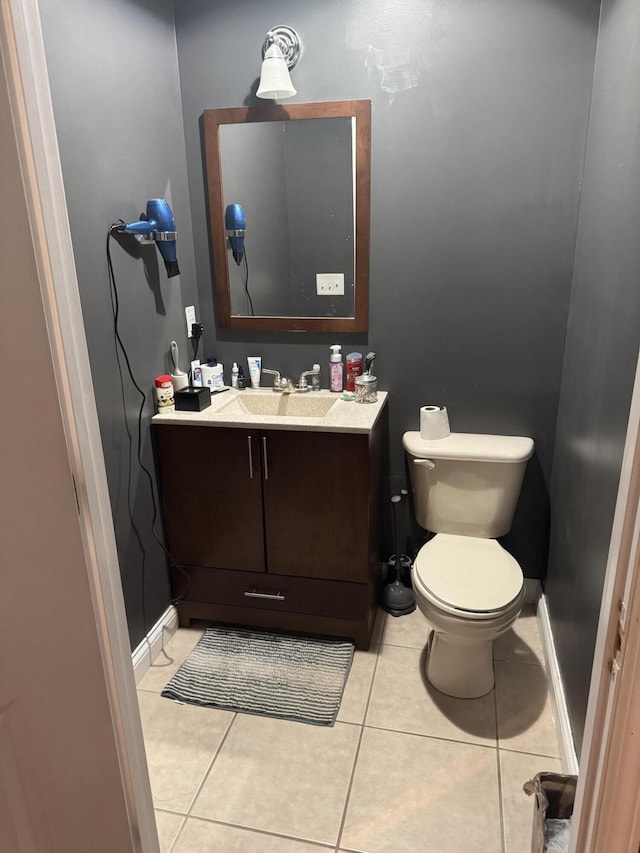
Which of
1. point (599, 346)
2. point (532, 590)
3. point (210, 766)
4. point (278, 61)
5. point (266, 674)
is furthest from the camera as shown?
point (532, 590)

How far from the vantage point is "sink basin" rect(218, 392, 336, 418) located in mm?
2355

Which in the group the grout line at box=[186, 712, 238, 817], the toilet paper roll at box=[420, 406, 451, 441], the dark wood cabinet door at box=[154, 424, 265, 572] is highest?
the toilet paper roll at box=[420, 406, 451, 441]

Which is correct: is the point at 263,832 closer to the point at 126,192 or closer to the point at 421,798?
the point at 421,798

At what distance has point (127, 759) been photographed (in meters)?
1.01

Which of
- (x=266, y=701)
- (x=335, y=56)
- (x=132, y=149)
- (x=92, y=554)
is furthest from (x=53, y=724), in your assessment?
(x=335, y=56)

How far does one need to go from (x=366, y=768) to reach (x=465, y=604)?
0.57 m

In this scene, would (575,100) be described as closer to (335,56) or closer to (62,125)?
(335,56)

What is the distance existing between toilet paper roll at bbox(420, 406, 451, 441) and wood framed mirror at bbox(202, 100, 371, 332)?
439 millimetres

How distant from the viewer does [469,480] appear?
2.19 m

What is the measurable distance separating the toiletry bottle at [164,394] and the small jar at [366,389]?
710mm

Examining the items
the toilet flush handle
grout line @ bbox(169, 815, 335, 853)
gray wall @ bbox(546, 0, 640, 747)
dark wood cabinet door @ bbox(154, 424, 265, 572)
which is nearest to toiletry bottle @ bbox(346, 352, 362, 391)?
the toilet flush handle

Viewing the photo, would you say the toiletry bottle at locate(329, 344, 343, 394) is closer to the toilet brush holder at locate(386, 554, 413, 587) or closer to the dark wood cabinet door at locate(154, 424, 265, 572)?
the dark wood cabinet door at locate(154, 424, 265, 572)

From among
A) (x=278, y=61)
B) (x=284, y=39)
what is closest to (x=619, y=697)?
(x=278, y=61)

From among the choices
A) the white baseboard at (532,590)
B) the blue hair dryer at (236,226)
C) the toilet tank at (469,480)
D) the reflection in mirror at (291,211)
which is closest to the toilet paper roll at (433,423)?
the toilet tank at (469,480)
